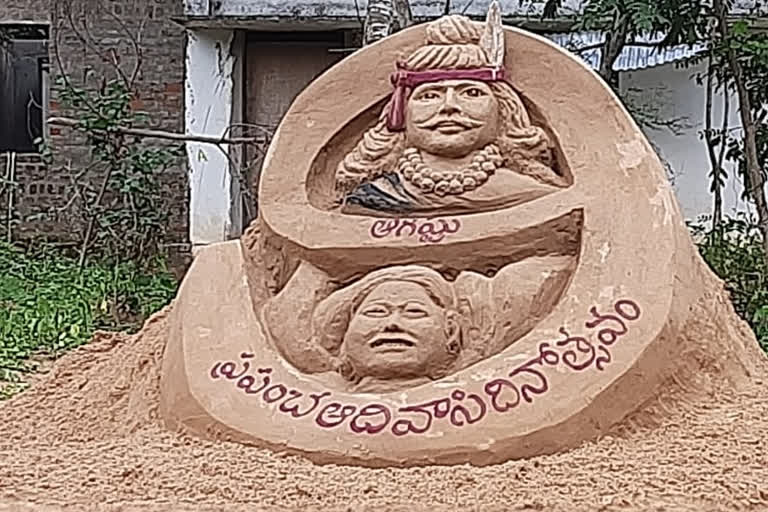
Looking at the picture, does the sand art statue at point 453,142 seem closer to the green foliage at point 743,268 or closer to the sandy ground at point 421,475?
the sandy ground at point 421,475

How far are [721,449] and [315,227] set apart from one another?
1.22 metres

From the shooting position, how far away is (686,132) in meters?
8.58

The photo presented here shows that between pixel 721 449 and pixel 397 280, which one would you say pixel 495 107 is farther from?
pixel 721 449

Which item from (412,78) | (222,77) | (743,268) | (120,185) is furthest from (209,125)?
(412,78)

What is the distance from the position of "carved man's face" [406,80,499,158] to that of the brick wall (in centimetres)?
570

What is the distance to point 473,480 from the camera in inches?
110

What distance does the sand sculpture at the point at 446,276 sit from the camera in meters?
3.13

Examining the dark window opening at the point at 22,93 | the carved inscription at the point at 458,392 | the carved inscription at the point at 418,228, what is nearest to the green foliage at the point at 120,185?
the dark window opening at the point at 22,93

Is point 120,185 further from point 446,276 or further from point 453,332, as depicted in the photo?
point 453,332

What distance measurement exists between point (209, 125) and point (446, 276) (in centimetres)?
564

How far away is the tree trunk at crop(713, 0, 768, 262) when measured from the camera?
6121 millimetres

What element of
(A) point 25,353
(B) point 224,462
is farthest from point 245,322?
(A) point 25,353

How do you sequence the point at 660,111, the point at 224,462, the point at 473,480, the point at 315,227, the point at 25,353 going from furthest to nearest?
1. the point at 660,111
2. the point at 25,353
3. the point at 315,227
4. the point at 224,462
5. the point at 473,480

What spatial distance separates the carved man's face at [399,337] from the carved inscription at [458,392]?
0.12 meters
